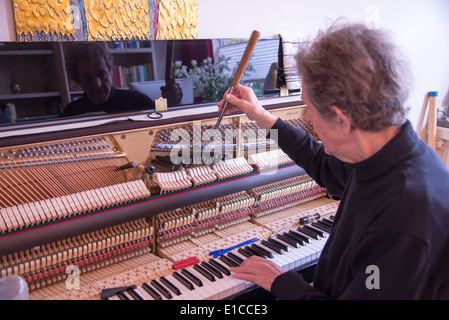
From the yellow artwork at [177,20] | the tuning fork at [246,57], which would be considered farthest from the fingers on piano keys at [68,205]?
the yellow artwork at [177,20]

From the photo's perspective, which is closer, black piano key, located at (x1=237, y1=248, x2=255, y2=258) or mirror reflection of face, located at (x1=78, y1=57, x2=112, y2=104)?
mirror reflection of face, located at (x1=78, y1=57, x2=112, y2=104)

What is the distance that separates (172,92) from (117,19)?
498mm

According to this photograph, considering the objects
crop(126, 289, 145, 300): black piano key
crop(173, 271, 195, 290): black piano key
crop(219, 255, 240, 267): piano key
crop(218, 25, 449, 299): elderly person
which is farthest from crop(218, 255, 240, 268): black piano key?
crop(218, 25, 449, 299): elderly person

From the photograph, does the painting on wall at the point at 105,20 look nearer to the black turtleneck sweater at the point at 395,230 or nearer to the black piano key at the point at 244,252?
the black piano key at the point at 244,252

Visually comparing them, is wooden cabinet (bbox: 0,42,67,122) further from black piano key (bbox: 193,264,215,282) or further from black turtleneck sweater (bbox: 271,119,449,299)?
black turtleneck sweater (bbox: 271,119,449,299)

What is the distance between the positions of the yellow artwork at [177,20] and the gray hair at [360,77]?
1.24 metres

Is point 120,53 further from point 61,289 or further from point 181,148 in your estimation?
point 61,289

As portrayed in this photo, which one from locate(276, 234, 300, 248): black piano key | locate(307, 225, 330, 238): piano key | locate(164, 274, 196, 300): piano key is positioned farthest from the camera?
locate(307, 225, 330, 238): piano key

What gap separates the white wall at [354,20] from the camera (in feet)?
7.98

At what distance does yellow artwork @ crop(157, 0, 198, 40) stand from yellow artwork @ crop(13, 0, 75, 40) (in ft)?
1.75

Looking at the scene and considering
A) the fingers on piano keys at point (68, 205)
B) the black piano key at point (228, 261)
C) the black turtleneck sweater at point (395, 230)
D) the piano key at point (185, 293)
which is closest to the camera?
the black turtleneck sweater at point (395, 230)

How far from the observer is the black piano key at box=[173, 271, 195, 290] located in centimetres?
176

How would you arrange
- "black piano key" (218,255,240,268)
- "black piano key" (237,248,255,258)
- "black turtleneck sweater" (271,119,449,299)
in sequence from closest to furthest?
"black turtleneck sweater" (271,119,449,299) < "black piano key" (218,255,240,268) < "black piano key" (237,248,255,258)

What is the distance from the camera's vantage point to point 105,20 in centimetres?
200
